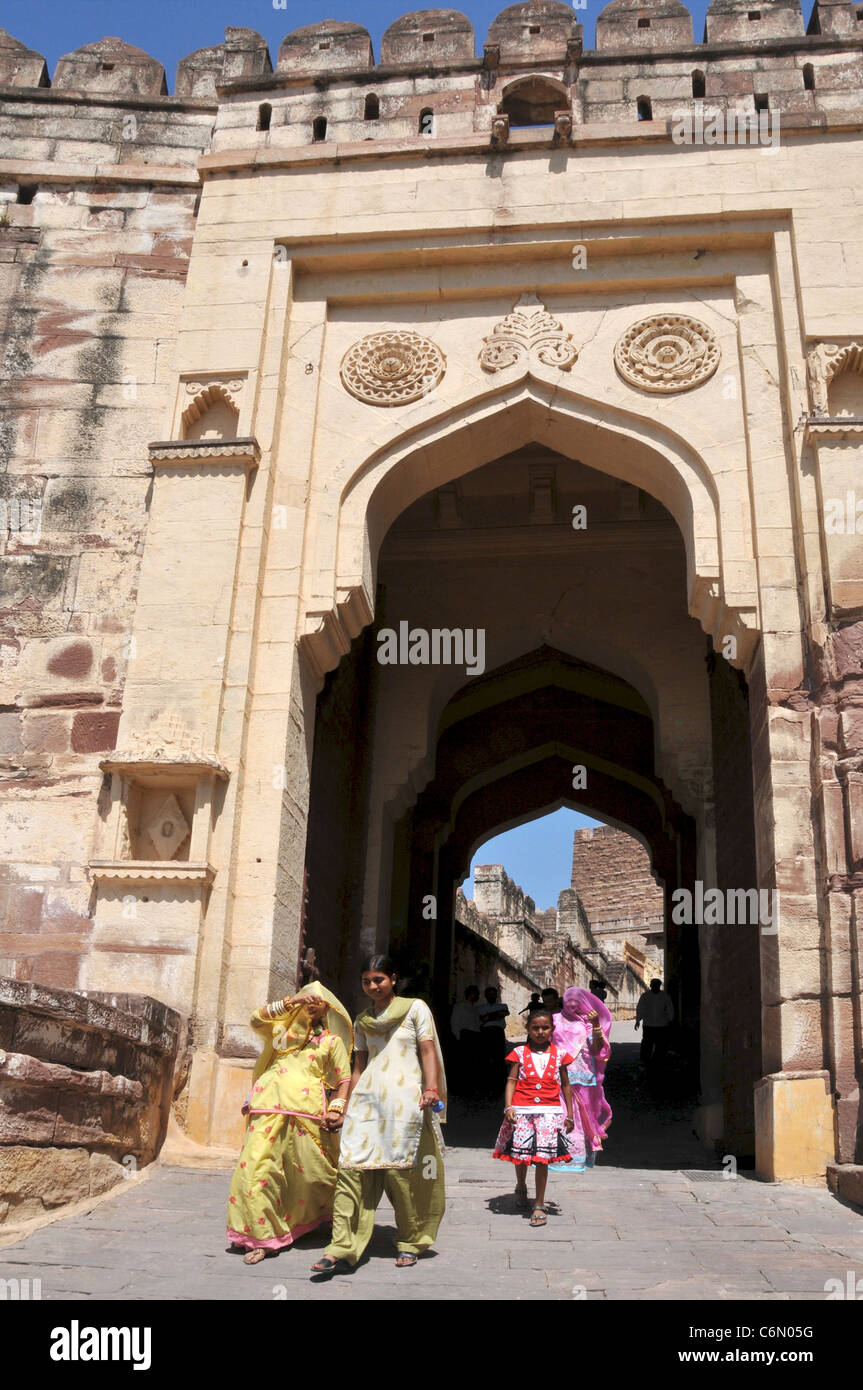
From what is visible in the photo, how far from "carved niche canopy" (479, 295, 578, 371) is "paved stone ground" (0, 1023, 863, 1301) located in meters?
4.61

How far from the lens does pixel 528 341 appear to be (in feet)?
24.3

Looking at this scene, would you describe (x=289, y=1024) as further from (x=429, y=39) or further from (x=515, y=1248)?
(x=429, y=39)

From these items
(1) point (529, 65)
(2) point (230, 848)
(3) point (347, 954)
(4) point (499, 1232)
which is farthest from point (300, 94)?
(4) point (499, 1232)

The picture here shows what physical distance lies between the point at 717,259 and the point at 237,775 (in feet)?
14.3

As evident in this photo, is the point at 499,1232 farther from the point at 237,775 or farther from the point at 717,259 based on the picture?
the point at 717,259

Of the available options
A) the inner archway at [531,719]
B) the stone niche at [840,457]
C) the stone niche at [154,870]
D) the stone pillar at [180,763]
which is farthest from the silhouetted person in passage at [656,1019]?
the stone niche at [154,870]

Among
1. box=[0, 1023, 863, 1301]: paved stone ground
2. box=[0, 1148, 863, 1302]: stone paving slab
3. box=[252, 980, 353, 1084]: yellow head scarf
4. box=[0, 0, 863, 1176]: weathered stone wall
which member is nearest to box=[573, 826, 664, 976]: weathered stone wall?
box=[0, 0, 863, 1176]: weathered stone wall

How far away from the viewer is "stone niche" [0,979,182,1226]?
13.4 ft

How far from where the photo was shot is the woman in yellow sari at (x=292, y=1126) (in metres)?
3.94

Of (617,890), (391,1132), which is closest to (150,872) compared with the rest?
(391,1132)

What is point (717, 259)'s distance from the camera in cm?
746

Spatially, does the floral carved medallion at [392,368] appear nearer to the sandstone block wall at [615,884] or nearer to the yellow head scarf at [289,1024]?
the yellow head scarf at [289,1024]

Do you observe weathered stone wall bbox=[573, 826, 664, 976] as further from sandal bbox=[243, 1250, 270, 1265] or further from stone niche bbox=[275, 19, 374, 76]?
sandal bbox=[243, 1250, 270, 1265]

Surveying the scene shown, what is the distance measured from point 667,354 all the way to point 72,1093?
17.3 ft
